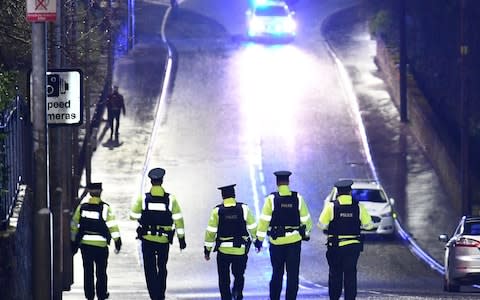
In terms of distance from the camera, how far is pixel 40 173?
1395cm

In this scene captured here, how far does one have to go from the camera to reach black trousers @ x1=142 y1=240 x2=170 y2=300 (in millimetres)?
18438

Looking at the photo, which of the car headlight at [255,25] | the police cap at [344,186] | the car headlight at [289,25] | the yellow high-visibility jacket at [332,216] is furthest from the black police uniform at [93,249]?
the car headlight at [289,25]

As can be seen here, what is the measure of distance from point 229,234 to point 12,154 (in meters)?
2.98

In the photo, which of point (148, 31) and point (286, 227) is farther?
point (148, 31)

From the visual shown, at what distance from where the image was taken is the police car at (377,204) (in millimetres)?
34625

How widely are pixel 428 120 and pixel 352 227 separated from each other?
89.3ft

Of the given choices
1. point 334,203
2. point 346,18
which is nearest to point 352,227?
point 334,203

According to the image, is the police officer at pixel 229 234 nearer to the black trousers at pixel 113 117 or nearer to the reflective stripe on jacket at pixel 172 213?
the reflective stripe on jacket at pixel 172 213

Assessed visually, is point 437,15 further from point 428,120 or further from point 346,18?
point 346,18

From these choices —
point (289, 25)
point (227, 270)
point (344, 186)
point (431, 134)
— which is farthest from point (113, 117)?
point (344, 186)

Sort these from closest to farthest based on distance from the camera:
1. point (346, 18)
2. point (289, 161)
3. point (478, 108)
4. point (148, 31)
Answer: point (289, 161)
point (478, 108)
point (148, 31)
point (346, 18)

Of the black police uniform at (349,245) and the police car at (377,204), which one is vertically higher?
the black police uniform at (349,245)

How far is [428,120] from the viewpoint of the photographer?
44312 millimetres

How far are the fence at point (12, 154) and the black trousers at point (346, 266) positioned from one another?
4.02 meters
